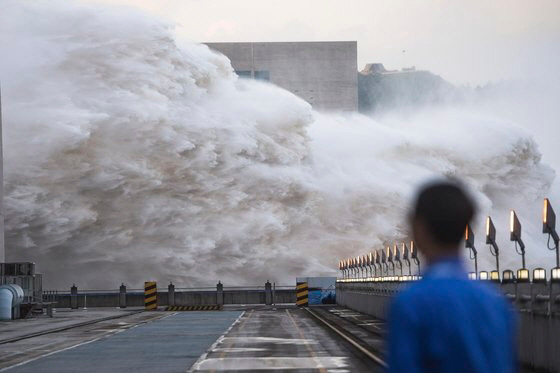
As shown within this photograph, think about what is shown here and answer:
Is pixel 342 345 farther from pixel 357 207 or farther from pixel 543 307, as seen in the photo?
pixel 357 207

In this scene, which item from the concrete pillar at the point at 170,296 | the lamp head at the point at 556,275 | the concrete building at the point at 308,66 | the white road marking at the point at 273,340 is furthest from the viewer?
the concrete building at the point at 308,66

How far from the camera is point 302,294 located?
3039 inches

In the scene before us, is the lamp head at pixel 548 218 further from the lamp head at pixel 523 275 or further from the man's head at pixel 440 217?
the man's head at pixel 440 217

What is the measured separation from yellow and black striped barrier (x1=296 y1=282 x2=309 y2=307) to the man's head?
7158 centimetres

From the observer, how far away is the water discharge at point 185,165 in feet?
242

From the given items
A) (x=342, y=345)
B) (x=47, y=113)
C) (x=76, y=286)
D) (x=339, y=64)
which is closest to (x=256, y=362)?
(x=342, y=345)

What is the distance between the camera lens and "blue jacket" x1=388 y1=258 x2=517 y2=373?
4750 millimetres

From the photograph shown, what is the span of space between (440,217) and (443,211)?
0.09ft

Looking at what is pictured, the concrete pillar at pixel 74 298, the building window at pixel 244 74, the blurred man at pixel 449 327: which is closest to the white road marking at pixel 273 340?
the blurred man at pixel 449 327

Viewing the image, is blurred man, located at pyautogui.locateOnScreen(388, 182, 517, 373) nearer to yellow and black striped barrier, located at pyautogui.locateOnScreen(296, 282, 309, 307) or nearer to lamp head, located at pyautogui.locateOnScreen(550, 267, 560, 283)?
lamp head, located at pyautogui.locateOnScreen(550, 267, 560, 283)

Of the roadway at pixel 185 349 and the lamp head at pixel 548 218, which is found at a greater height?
the lamp head at pixel 548 218

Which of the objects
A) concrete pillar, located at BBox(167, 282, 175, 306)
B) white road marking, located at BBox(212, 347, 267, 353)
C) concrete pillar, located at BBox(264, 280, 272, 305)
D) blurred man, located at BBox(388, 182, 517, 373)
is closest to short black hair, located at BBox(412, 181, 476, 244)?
blurred man, located at BBox(388, 182, 517, 373)

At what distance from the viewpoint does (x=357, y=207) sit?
92438 mm

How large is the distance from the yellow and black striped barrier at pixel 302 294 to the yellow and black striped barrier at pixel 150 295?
28.5ft
